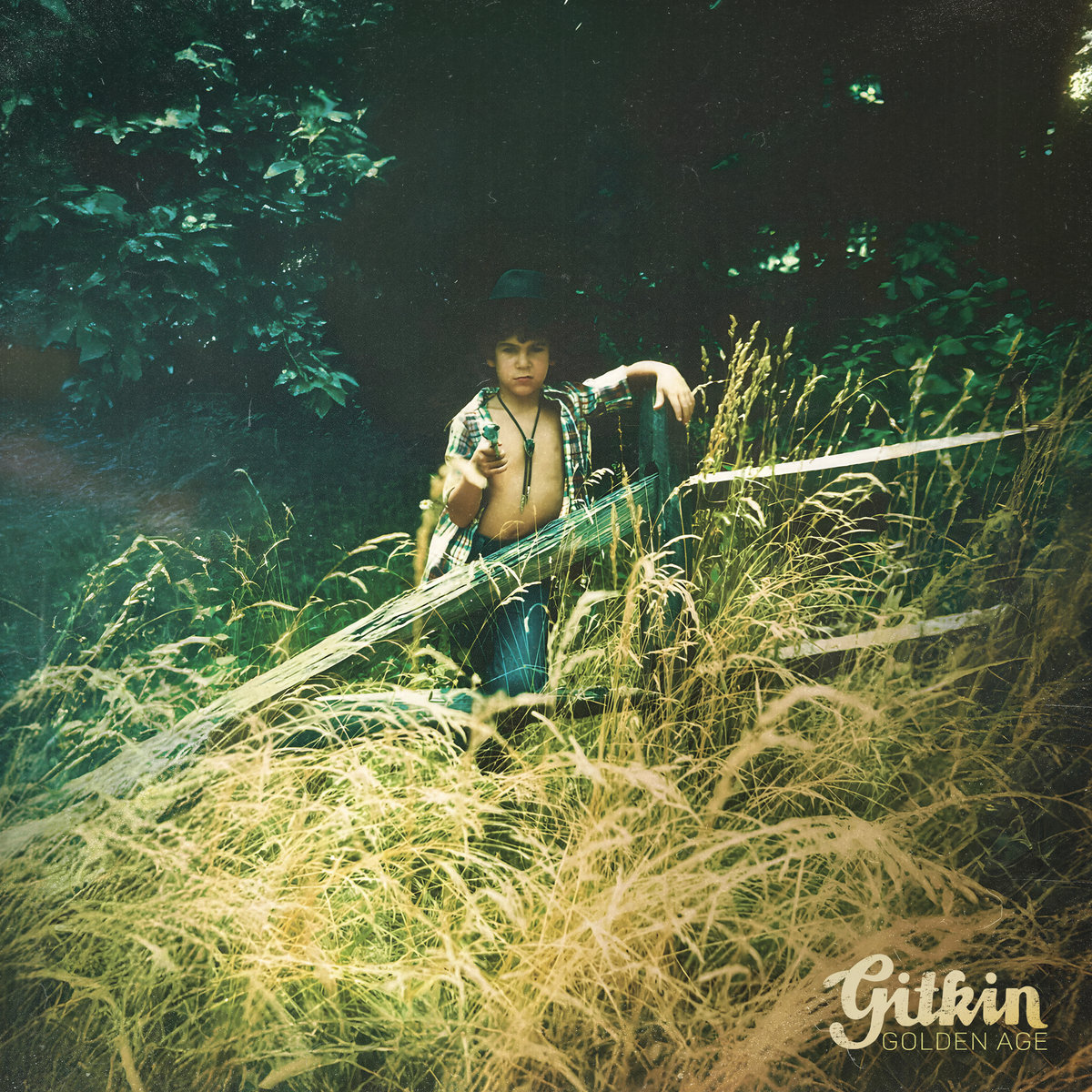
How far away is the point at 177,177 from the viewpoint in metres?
2.06

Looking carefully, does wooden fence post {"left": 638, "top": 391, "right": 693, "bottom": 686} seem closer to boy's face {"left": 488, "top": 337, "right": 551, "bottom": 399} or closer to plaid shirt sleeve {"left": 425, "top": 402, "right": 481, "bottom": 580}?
boy's face {"left": 488, "top": 337, "right": 551, "bottom": 399}

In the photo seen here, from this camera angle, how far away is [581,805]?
1748 mm

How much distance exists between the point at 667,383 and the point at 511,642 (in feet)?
2.80

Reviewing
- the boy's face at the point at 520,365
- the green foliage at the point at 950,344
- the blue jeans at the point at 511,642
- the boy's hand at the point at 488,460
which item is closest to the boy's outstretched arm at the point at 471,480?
the boy's hand at the point at 488,460

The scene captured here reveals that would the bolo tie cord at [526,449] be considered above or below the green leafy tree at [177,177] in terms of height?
below

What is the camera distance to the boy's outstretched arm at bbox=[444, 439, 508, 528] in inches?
80.8

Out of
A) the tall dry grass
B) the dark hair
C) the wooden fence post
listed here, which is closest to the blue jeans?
the tall dry grass

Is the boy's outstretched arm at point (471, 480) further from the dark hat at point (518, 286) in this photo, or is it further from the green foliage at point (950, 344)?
the green foliage at point (950, 344)

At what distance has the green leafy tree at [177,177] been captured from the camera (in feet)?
6.57

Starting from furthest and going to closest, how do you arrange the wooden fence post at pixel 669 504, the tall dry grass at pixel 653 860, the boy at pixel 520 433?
the boy at pixel 520 433 → the wooden fence post at pixel 669 504 → the tall dry grass at pixel 653 860

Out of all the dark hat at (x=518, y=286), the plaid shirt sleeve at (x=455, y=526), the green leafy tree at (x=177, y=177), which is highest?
the green leafy tree at (x=177, y=177)

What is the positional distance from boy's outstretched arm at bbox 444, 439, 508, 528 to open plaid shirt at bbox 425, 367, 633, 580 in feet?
0.06

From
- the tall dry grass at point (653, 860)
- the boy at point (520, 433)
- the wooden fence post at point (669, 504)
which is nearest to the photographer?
the tall dry grass at point (653, 860)

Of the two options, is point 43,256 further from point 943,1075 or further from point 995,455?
point 943,1075
